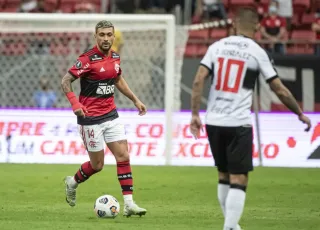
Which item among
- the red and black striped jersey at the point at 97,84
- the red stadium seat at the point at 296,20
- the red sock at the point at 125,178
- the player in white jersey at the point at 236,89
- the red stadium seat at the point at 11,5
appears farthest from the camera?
the red stadium seat at the point at 11,5

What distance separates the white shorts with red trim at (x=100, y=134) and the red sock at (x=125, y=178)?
0.33 metres

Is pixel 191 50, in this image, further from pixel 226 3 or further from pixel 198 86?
pixel 198 86

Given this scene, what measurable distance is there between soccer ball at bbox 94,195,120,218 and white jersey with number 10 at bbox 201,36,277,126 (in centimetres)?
254

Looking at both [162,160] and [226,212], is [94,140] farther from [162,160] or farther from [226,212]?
[162,160]

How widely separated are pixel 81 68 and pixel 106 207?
1.72 metres

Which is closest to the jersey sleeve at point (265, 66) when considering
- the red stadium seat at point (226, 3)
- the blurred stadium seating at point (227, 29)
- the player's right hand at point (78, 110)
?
the player's right hand at point (78, 110)

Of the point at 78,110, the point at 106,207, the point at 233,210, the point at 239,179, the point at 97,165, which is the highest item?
the point at 78,110

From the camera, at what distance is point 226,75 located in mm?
8812

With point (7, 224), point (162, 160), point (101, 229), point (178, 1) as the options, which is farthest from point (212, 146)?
point (178, 1)

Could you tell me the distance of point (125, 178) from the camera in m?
11.3

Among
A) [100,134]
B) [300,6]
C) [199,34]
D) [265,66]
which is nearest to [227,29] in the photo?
[199,34]

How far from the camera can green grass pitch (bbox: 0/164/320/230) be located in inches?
414

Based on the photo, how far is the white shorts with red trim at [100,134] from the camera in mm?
11469

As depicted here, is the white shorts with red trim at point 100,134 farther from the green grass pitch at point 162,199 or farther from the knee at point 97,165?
the green grass pitch at point 162,199
